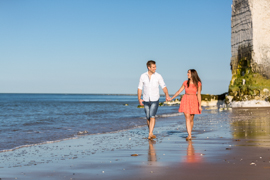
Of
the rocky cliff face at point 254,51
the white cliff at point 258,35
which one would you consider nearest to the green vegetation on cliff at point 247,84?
the rocky cliff face at point 254,51

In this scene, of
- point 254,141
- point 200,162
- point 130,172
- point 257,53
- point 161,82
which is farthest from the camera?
point 257,53

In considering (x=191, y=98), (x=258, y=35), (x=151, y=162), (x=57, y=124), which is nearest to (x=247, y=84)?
(x=258, y=35)

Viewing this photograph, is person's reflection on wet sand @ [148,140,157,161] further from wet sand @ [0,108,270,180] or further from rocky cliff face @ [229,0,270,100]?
rocky cliff face @ [229,0,270,100]

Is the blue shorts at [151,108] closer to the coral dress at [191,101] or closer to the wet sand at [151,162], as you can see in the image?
the coral dress at [191,101]

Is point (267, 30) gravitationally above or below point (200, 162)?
above

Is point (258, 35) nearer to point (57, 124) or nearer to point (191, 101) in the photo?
point (57, 124)

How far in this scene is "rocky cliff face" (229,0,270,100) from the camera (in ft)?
113

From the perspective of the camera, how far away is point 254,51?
35.2m

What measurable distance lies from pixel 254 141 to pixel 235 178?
449 cm

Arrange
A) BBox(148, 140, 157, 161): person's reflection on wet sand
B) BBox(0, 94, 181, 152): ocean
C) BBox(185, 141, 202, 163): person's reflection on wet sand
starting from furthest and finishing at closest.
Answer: BBox(0, 94, 181, 152): ocean < BBox(148, 140, 157, 161): person's reflection on wet sand < BBox(185, 141, 202, 163): person's reflection on wet sand

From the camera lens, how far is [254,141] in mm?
8867

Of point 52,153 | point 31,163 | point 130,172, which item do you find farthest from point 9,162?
point 130,172

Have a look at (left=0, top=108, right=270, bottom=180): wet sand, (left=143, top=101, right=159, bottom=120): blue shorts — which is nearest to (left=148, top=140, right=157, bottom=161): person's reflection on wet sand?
(left=0, top=108, right=270, bottom=180): wet sand

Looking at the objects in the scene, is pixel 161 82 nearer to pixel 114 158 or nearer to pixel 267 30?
pixel 114 158
